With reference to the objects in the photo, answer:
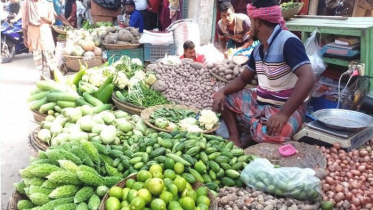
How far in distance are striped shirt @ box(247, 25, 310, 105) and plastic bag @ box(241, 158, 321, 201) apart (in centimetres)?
99

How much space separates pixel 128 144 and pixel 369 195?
6.17 feet

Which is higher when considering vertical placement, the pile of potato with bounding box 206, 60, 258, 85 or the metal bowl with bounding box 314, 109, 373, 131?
the pile of potato with bounding box 206, 60, 258, 85

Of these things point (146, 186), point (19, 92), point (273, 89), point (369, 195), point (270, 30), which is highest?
point (270, 30)

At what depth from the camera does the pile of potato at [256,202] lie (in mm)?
2049

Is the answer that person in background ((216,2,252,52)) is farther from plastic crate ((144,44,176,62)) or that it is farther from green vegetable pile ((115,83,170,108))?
green vegetable pile ((115,83,170,108))

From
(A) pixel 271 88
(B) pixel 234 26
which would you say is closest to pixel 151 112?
(A) pixel 271 88

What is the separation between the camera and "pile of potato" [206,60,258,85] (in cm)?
419

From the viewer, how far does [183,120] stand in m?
3.39

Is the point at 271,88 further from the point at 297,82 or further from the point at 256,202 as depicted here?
the point at 256,202

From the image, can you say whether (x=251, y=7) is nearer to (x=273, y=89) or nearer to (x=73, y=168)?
(x=273, y=89)

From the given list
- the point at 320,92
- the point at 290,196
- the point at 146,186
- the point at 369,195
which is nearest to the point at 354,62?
the point at 320,92

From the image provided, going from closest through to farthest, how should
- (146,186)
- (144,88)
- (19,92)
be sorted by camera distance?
(146,186) → (144,88) → (19,92)

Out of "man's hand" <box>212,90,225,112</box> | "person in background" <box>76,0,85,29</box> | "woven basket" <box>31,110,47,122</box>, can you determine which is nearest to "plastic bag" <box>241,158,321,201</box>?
"man's hand" <box>212,90,225,112</box>

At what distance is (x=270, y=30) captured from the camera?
3084 mm
